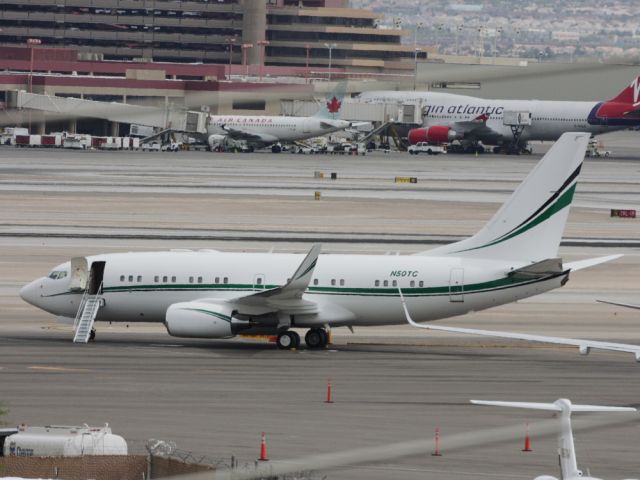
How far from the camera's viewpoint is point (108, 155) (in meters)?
166

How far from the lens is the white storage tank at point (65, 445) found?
87.0 feet

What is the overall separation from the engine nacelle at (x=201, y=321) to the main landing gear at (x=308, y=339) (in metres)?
1.47

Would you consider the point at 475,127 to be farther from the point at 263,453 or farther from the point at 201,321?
the point at 263,453

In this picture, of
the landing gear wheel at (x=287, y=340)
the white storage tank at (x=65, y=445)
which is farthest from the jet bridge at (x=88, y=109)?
the landing gear wheel at (x=287, y=340)

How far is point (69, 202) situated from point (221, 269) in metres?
58.4

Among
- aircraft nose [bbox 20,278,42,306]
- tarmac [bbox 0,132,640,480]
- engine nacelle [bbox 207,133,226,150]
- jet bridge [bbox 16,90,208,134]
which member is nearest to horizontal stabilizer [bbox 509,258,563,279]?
tarmac [bbox 0,132,640,480]

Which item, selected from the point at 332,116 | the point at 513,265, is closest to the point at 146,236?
the point at 513,265

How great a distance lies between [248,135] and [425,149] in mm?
24913

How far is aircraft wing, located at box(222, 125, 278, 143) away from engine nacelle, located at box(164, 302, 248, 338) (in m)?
137

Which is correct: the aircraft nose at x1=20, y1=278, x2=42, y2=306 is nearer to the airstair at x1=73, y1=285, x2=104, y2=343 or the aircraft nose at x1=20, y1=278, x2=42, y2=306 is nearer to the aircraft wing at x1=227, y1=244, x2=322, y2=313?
the airstair at x1=73, y1=285, x2=104, y2=343

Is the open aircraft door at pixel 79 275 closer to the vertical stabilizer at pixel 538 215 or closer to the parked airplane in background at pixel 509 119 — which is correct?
the vertical stabilizer at pixel 538 215

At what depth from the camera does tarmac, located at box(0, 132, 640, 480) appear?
31.3 metres

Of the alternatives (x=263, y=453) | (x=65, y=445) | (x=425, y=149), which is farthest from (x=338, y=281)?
(x=425, y=149)

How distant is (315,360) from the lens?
1800 inches
